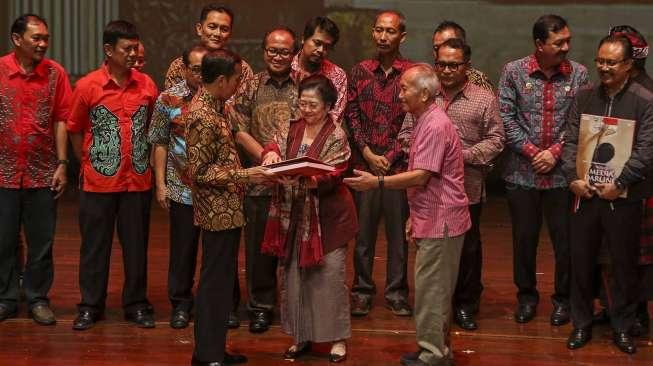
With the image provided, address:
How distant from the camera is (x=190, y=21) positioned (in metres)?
9.16

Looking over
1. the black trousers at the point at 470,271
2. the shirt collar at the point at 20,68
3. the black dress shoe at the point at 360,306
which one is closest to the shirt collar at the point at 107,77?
the shirt collar at the point at 20,68

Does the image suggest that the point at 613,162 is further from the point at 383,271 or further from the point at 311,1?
the point at 311,1

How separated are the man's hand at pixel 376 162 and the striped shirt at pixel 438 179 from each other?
0.80 m

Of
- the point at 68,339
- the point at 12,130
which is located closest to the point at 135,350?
the point at 68,339

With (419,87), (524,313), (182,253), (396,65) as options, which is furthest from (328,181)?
(524,313)

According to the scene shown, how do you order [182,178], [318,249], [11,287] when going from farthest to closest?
[11,287], [182,178], [318,249]

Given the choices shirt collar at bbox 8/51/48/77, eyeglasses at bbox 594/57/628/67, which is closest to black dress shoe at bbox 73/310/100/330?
shirt collar at bbox 8/51/48/77

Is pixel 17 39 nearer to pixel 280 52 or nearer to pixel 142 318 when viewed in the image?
pixel 280 52

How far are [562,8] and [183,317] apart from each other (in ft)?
15.7

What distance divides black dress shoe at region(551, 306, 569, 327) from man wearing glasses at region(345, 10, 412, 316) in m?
0.72

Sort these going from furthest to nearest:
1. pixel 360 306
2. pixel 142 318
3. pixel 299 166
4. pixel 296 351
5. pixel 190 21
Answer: pixel 190 21 → pixel 360 306 → pixel 142 318 → pixel 296 351 → pixel 299 166

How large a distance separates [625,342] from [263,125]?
198 centimetres

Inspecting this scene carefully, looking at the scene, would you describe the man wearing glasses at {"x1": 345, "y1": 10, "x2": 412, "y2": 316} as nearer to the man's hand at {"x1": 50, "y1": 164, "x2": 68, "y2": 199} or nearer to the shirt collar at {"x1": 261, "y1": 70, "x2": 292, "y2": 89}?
the shirt collar at {"x1": 261, "y1": 70, "x2": 292, "y2": 89}

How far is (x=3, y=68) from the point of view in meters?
5.47
